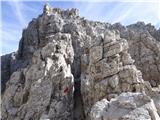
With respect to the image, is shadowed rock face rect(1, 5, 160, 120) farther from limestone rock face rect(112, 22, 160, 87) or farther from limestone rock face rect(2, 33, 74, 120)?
limestone rock face rect(112, 22, 160, 87)

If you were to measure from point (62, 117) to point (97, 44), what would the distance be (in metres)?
15.8

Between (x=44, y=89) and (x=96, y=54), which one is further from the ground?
(x=96, y=54)

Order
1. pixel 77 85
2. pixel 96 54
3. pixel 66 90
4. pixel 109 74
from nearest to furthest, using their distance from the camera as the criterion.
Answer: pixel 109 74
pixel 66 90
pixel 96 54
pixel 77 85

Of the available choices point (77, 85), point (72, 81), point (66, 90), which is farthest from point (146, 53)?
point (66, 90)

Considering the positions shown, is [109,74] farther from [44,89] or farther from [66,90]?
[44,89]

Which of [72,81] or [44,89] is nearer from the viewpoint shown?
[44,89]

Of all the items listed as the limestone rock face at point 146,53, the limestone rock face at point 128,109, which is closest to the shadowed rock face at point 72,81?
the limestone rock face at point 146,53

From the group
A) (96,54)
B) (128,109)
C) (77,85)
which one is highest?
(96,54)

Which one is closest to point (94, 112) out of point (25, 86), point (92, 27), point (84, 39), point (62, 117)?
point (62, 117)

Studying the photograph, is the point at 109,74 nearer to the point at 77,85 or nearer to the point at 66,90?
the point at 66,90

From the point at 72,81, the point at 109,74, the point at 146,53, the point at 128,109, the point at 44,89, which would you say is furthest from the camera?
the point at 146,53

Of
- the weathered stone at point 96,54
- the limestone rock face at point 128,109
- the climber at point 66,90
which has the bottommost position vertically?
the limestone rock face at point 128,109

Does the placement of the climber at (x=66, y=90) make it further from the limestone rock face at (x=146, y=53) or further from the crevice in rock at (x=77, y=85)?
the limestone rock face at (x=146, y=53)

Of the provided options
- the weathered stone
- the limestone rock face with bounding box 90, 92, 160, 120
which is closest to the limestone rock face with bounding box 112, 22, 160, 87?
the weathered stone
